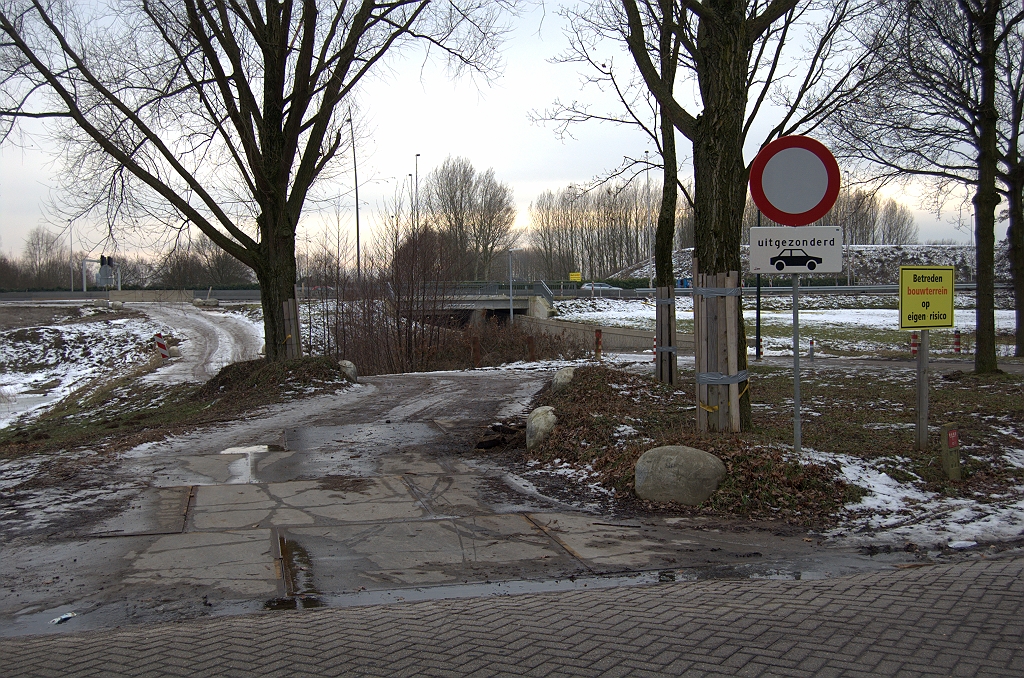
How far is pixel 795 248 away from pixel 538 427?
3.51 meters

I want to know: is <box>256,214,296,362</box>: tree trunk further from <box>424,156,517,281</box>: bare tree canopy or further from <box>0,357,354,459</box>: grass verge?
<box>424,156,517,281</box>: bare tree canopy

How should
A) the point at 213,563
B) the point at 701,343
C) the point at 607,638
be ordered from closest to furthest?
1. the point at 607,638
2. the point at 213,563
3. the point at 701,343

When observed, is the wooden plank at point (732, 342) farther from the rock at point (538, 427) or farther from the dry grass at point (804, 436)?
the rock at point (538, 427)

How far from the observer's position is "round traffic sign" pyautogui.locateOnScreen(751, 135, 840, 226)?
6.88 metres

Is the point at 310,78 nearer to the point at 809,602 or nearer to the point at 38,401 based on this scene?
the point at 809,602

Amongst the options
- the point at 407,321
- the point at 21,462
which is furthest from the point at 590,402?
the point at 407,321

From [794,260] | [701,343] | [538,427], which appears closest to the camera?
[794,260]

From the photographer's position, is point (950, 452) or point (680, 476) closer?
point (680, 476)

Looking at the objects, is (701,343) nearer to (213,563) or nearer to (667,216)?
(213,563)

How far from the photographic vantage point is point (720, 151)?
786cm

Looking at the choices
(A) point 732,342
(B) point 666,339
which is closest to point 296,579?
(A) point 732,342

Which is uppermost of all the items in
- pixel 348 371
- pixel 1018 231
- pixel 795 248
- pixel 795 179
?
pixel 1018 231

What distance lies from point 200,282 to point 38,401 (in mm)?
53564

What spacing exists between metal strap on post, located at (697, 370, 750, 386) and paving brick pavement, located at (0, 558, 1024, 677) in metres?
3.11
